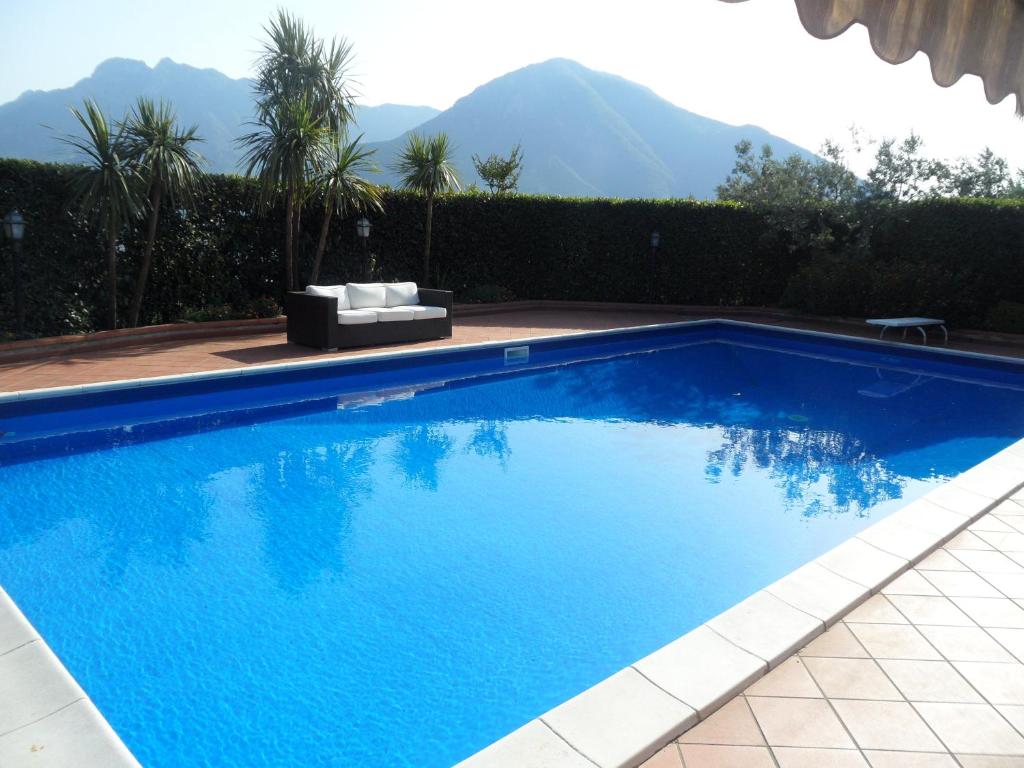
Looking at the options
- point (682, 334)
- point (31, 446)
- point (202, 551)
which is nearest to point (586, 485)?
point (202, 551)

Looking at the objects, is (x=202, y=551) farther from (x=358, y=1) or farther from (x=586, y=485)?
(x=358, y=1)

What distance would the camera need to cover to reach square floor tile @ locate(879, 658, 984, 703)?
274cm

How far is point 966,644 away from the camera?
312 cm

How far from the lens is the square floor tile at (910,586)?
3578 millimetres

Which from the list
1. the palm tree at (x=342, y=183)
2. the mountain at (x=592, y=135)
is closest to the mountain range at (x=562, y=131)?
the mountain at (x=592, y=135)

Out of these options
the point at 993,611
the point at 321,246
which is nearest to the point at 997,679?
the point at 993,611

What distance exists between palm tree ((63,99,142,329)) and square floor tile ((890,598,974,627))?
30.5ft

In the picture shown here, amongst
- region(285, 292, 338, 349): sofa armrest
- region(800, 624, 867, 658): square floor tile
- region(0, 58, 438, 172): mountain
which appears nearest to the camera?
region(800, 624, 867, 658): square floor tile

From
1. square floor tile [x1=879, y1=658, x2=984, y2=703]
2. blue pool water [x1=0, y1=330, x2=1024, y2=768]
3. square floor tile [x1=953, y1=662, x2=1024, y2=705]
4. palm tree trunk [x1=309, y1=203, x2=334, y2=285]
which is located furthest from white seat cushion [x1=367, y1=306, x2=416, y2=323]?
square floor tile [x1=953, y1=662, x2=1024, y2=705]

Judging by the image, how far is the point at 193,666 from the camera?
324 cm

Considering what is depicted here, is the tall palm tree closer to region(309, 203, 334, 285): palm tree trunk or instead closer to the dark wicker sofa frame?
region(309, 203, 334, 285): palm tree trunk

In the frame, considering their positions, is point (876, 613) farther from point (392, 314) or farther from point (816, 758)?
point (392, 314)

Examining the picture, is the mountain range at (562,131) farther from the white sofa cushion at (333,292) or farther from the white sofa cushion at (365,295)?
the white sofa cushion at (333,292)

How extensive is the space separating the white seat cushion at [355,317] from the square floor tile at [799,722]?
7.67 meters
